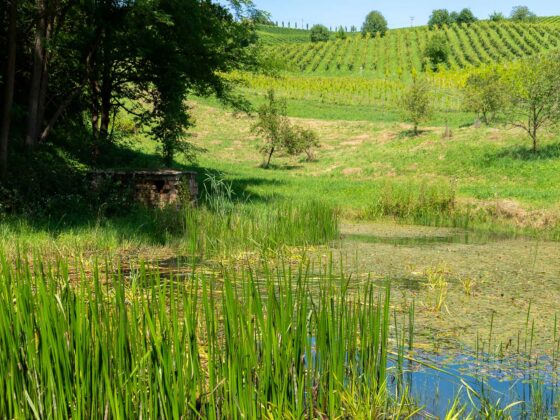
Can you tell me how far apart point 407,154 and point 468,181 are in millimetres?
7203

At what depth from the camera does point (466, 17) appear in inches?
5295

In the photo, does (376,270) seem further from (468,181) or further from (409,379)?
(468,181)

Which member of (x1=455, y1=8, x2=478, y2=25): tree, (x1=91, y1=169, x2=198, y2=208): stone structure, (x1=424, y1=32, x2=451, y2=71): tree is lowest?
(x1=91, y1=169, x2=198, y2=208): stone structure

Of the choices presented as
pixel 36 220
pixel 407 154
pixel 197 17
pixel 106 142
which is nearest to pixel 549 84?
pixel 407 154

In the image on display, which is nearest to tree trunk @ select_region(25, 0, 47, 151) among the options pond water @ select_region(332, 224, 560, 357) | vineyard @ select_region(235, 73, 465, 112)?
pond water @ select_region(332, 224, 560, 357)

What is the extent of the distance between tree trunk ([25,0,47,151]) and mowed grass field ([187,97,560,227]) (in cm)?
558

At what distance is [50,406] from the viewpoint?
305 centimetres

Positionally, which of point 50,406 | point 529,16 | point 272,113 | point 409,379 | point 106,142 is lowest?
point 409,379

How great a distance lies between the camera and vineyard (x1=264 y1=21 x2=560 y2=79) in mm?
89188

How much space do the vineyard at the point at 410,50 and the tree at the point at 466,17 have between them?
46.0ft

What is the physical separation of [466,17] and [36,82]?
138 m

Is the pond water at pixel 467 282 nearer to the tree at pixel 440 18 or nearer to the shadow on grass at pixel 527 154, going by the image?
the shadow on grass at pixel 527 154

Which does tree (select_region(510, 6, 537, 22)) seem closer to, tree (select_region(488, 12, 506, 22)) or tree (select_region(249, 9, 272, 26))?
tree (select_region(488, 12, 506, 22))

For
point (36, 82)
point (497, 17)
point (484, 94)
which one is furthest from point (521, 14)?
point (36, 82)
